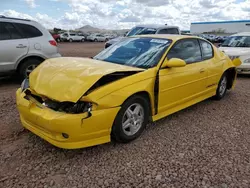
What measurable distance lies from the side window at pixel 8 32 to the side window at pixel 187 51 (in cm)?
431

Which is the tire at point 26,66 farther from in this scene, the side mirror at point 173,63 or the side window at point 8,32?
the side mirror at point 173,63

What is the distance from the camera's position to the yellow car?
288 cm

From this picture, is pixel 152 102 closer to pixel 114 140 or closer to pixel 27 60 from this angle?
pixel 114 140

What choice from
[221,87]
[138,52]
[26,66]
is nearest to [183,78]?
[138,52]

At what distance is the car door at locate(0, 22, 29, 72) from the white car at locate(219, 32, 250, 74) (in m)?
6.67

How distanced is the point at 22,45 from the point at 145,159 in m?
4.84

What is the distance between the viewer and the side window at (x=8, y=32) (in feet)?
20.3

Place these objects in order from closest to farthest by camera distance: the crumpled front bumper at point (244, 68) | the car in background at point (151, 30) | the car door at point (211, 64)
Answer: the car door at point (211, 64)
the crumpled front bumper at point (244, 68)
the car in background at point (151, 30)

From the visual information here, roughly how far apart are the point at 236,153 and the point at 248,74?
6.43m

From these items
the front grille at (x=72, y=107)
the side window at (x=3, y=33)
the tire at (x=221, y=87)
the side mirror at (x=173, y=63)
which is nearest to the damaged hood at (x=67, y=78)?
the front grille at (x=72, y=107)

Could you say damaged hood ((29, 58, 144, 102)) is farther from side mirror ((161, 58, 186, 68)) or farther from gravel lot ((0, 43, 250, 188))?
gravel lot ((0, 43, 250, 188))

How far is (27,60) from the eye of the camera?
6.47 meters

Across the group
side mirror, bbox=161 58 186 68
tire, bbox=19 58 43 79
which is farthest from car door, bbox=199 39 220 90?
tire, bbox=19 58 43 79

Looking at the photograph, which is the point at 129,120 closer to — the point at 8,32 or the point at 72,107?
the point at 72,107
